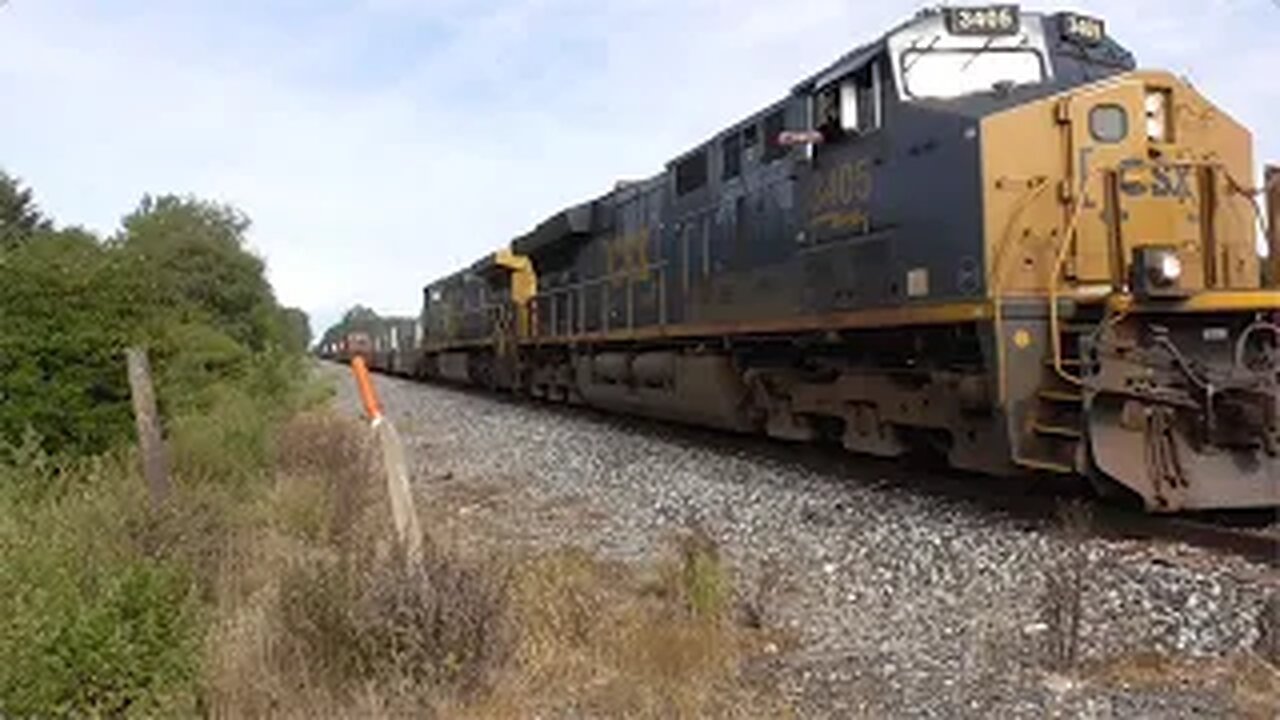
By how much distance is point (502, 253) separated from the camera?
26891 mm

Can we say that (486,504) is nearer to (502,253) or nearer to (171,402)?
(171,402)

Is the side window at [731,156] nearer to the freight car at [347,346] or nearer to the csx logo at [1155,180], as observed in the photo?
Result: the csx logo at [1155,180]

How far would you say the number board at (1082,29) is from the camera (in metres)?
10.2

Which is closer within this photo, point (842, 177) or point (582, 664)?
point (582, 664)

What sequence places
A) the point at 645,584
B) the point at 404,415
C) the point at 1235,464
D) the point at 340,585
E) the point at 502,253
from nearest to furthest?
the point at 340,585 → the point at 645,584 → the point at 1235,464 → the point at 404,415 → the point at 502,253

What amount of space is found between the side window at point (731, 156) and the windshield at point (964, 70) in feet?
12.2

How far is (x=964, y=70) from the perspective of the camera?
10031 millimetres

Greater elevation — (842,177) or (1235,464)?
(842,177)

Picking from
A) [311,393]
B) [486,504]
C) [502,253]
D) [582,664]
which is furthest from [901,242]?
[311,393]

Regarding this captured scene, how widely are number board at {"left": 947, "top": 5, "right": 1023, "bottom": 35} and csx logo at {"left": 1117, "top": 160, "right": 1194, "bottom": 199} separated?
1.83m

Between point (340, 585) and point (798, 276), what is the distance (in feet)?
24.2

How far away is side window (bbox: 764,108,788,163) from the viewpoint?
39.5 ft

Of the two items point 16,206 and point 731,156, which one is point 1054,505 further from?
point 16,206

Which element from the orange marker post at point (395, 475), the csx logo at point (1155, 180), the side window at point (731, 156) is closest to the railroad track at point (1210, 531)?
the csx logo at point (1155, 180)
